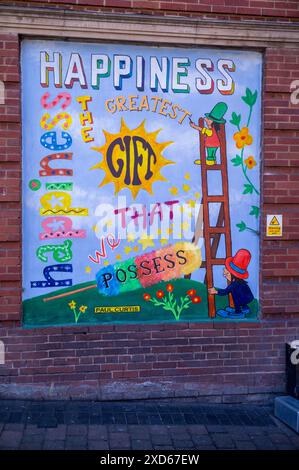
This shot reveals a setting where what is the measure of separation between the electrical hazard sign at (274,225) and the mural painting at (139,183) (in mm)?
158

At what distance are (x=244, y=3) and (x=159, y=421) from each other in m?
4.39

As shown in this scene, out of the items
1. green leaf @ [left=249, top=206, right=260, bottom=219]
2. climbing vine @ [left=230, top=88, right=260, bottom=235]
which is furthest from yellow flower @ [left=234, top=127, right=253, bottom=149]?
green leaf @ [left=249, top=206, right=260, bottom=219]

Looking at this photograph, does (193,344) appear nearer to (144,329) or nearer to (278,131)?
(144,329)

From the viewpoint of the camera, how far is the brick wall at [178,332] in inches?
241

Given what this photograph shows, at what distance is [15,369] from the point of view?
20.3 feet

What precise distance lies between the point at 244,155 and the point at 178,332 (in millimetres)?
2047

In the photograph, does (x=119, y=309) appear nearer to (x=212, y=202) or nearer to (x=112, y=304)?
(x=112, y=304)

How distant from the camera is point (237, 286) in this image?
6.62 m

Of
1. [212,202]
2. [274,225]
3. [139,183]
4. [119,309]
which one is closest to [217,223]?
[212,202]

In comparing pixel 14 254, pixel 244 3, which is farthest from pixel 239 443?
pixel 244 3

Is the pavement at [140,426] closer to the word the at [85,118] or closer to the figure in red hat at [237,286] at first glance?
the figure in red hat at [237,286]

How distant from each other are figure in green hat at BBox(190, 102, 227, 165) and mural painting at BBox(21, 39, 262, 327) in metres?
0.01

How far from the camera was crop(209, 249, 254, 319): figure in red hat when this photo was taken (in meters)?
6.61

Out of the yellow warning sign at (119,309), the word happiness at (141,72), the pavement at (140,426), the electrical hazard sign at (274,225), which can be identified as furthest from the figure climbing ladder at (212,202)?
the pavement at (140,426)
